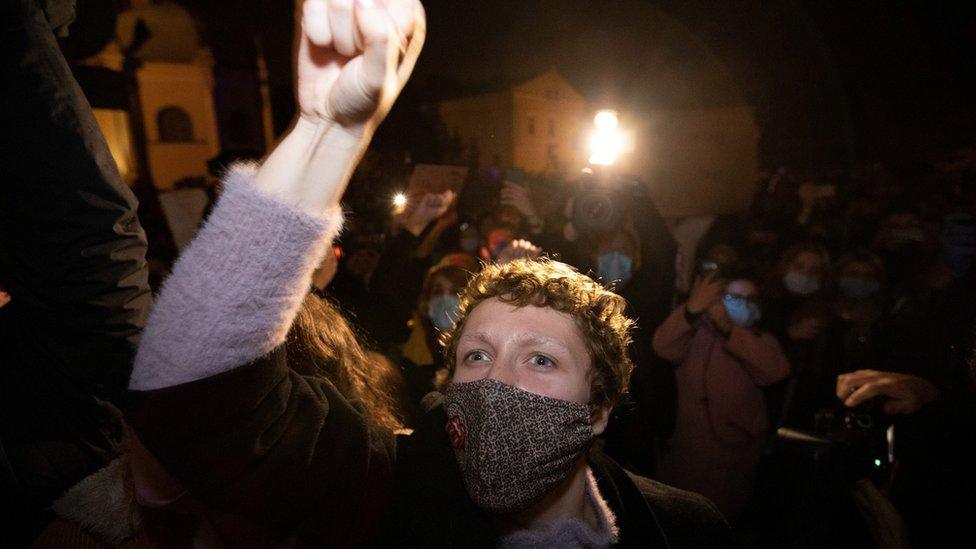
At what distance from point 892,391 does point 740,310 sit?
3.60ft

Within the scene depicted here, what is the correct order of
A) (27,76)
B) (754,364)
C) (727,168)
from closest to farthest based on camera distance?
(27,76), (754,364), (727,168)

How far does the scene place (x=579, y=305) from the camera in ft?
5.62

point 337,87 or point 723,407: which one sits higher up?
point 337,87

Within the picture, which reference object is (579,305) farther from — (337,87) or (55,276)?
(55,276)

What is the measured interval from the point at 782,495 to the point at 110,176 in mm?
2724

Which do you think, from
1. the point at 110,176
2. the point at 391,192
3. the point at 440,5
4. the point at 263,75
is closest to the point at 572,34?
the point at 440,5

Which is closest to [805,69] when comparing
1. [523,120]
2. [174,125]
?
[523,120]

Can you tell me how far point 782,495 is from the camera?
7.35ft

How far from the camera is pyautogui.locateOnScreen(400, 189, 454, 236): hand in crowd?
4.02 meters

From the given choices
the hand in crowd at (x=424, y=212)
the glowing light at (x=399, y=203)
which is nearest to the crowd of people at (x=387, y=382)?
the hand in crowd at (x=424, y=212)

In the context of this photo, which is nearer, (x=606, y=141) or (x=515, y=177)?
(x=606, y=141)

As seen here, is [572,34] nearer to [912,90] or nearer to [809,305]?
[809,305]

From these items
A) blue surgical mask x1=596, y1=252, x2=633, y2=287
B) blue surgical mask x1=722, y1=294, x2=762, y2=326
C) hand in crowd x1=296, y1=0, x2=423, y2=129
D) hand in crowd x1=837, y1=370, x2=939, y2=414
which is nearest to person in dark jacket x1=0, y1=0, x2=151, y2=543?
hand in crowd x1=296, y1=0, x2=423, y2=129

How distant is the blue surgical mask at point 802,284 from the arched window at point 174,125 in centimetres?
3237
